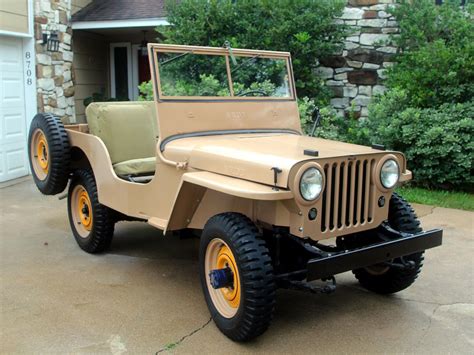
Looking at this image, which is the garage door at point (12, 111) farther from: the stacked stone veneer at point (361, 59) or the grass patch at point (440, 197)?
the grass patch at point (440, 197)

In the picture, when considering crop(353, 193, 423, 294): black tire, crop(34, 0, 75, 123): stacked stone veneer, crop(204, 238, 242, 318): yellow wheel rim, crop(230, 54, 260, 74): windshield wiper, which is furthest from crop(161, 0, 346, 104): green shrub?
crop(204, 238, 242, 318): yellow wheel rim

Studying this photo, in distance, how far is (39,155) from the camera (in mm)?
5016

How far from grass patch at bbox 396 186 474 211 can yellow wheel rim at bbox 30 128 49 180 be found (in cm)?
448

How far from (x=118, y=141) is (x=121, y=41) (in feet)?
24.7

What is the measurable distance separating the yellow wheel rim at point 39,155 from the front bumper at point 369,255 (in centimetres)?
311

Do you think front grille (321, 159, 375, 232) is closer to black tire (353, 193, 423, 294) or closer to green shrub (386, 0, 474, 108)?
black tire (353, 193, 423, 294)

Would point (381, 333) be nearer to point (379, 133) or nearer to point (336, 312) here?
point (336, 312)

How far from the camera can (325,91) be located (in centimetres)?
883

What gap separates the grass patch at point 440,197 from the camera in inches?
257

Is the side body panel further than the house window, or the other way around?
the house window

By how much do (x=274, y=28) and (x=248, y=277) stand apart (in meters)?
6.27

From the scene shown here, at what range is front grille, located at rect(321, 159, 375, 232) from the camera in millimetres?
3064

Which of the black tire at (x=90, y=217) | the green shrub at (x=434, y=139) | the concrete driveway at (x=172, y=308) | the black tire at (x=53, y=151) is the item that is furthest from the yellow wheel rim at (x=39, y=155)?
the green shrub at (x=434, y=139)

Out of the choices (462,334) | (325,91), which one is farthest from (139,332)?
(325,91)
